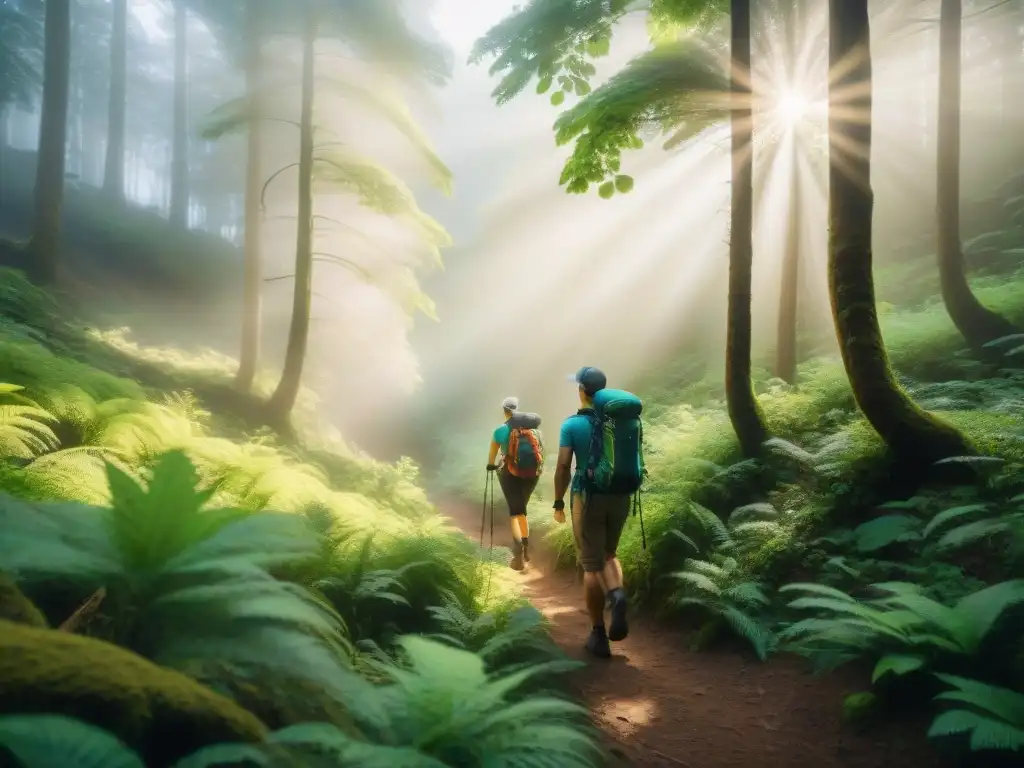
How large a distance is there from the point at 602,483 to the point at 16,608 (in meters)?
4.09

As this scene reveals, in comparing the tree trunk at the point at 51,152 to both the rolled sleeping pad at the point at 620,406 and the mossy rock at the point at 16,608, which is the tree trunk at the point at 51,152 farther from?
the mossy rock at the point at 16,608

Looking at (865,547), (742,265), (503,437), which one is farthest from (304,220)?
(865,547)

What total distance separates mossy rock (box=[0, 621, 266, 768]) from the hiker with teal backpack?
375 centimetres

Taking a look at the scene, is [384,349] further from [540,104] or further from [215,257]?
[540,104]

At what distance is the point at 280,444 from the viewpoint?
11703 millimetres

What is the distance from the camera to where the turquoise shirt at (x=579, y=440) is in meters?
5.45

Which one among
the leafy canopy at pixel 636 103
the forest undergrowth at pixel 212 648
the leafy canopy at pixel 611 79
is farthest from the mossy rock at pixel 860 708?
the leafy canopy at pixel 636 103

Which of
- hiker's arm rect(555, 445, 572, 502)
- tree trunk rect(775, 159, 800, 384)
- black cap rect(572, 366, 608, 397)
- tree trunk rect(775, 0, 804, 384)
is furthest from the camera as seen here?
tree trunk rect(775, 159, 800, 384)

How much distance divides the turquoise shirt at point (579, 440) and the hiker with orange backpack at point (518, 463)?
276 centimetres

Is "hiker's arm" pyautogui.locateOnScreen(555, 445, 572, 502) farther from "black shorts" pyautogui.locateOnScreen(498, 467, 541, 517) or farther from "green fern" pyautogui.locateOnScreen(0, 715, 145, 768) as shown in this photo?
"green fern" pyautogui.locateOnScreen(0, 715, 145, 768)

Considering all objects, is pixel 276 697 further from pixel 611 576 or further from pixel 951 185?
pixel 951 185

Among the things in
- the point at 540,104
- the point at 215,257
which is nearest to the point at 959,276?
the point at 215,257

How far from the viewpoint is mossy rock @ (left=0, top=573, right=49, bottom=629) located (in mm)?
2082

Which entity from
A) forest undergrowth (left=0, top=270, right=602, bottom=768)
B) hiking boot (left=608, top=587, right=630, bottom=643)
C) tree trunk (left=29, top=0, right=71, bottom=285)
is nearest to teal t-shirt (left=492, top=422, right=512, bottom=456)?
hiking boot (left=608, top=587, right=630, bottom=643)
